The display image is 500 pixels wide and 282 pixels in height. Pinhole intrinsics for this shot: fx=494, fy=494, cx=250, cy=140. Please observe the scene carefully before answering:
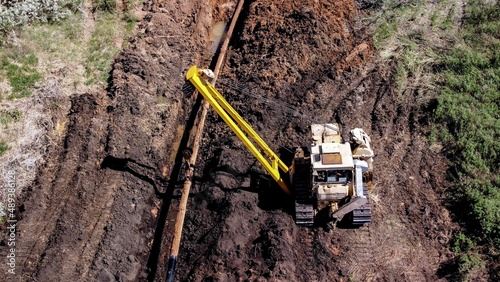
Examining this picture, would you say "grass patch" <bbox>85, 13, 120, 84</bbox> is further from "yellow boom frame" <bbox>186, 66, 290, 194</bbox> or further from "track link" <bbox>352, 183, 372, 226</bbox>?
"track link" <bbox>352, 183, 372, 226</bbox>

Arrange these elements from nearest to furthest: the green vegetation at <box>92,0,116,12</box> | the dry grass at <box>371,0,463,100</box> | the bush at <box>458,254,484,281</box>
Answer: the bush at <box>458,254,484,281</box> < the dry grass at <box>371,0,463,100</box> < the green vegetation at <box>92,0,116,12</box>

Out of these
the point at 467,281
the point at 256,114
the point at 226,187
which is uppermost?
the point at 256,114

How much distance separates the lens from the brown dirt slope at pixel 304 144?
13203 millimetres

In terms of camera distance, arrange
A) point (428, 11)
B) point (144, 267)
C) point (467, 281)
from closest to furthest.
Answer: point (467, 281), point (144, 267), point (428, 11)

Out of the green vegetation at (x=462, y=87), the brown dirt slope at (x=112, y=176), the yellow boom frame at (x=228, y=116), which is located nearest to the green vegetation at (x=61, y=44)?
the brown dirt slope at (x=112, y=176)

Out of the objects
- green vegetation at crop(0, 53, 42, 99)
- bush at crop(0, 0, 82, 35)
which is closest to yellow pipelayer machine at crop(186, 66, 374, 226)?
green vegetation at crop(0, 53, 42, 99)

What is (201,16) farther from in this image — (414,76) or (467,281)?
(467,281)

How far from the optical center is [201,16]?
2114 centimetres

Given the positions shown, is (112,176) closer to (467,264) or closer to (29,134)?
(29,134)

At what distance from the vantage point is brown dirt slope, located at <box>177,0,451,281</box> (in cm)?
1320

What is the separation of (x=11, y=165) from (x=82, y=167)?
7.33ft

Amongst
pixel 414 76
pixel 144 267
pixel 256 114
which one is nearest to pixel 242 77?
pixel 256 114

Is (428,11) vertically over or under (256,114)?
over

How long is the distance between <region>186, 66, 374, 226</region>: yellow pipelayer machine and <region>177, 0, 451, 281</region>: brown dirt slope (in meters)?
0.68
